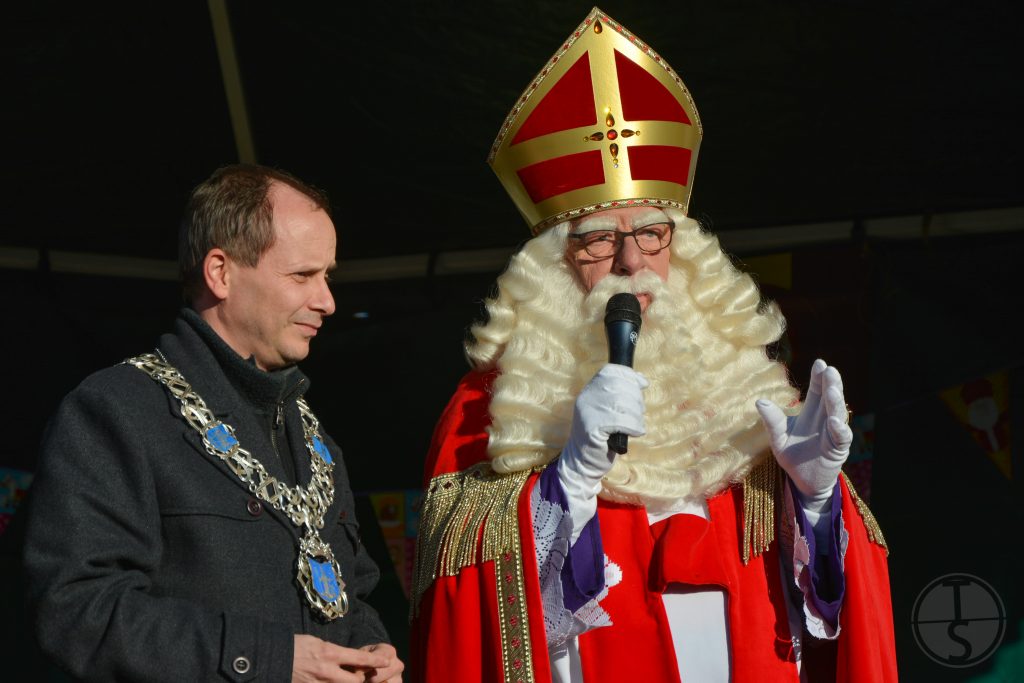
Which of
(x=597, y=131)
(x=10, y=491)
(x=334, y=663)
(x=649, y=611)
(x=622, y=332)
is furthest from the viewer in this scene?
(x=10, y=491)

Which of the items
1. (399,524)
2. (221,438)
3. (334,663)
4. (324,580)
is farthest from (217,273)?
(399,524)

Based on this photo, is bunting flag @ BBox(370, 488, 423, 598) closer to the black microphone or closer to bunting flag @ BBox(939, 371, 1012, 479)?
bunting flag @ BBox(939, 371, 1012, 479)

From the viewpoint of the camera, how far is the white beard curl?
126 inches

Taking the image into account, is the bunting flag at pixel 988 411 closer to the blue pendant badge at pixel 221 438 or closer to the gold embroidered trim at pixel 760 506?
the gold embroidered trim at pixel 760 506

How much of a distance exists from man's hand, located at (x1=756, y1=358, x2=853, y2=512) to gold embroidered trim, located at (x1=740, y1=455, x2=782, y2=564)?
3.9 inches

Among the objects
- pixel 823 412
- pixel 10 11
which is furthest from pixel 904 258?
pixel 10 11

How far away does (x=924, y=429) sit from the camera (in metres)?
4.61

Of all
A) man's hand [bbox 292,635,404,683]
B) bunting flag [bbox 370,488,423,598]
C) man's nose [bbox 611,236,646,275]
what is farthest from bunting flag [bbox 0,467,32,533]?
man's hand [bbox 292,635,404,683]

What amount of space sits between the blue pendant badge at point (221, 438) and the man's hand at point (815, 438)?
121 cm

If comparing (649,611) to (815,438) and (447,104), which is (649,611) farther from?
(447,104)

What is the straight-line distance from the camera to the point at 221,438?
241cm

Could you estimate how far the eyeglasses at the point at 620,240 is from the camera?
342 centimetres

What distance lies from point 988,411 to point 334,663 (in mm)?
2996

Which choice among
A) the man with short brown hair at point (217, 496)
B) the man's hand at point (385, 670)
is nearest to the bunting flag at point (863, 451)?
the man with short brown hair at point (217, 496)
